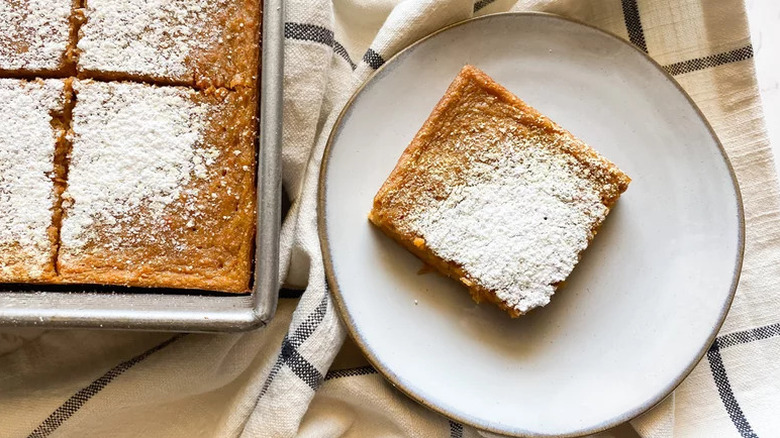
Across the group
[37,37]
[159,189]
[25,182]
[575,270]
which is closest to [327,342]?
[159,189]

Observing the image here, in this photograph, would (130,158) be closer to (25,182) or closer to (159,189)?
(159,189)

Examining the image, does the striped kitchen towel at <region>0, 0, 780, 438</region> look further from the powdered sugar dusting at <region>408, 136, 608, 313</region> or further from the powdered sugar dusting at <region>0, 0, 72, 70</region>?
the powdered sugar dusting at <region>0, 0, 72, 70</region>

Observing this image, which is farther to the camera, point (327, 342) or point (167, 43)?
point (327, 342)

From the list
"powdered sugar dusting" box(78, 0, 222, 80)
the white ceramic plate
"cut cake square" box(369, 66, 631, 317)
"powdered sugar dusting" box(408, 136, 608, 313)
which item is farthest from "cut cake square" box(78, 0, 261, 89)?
"powdered sugar dusting" box(408, 136, 608, 313)

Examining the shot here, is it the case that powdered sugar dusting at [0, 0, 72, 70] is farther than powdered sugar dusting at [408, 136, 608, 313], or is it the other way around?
powdered sugar dusting at [408, 136, 608, 313]

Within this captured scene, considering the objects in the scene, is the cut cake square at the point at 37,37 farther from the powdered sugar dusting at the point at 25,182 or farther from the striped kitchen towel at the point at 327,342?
the striped kitchen towel at the point at 327,342

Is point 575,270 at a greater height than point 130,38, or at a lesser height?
lesser
